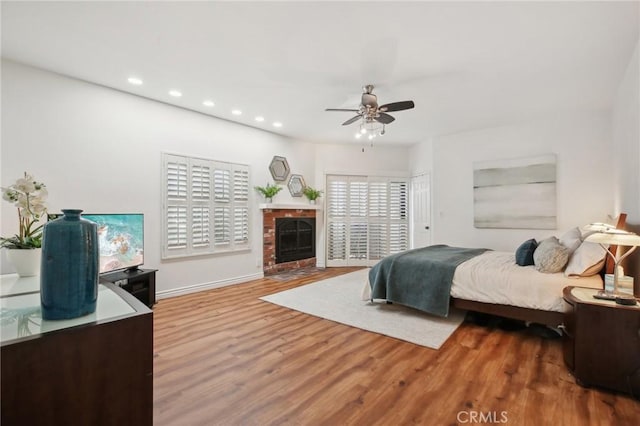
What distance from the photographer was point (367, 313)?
354 centimetres

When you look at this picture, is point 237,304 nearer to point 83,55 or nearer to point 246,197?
point 246,197

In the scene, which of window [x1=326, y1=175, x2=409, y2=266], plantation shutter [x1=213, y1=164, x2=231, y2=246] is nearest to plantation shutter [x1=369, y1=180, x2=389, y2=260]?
window [x1=326, y1=175, x2=409, y2=266]

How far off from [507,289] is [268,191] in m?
3.93

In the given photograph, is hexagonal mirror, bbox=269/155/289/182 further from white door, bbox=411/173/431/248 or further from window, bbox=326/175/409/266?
white door, bbox=411/173/431/248

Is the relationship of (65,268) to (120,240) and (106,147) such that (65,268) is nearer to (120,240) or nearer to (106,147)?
(120,240)

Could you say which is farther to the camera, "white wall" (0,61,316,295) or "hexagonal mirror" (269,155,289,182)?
"hexagonal mirror" (269,155,289,182)

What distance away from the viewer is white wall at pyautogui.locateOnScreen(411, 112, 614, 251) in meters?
4.40

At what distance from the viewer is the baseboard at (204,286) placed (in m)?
4.18

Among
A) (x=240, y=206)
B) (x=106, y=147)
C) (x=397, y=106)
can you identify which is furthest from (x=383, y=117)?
(x=106, y=147)

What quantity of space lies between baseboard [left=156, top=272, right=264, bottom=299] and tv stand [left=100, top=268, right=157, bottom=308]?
0.50 metres

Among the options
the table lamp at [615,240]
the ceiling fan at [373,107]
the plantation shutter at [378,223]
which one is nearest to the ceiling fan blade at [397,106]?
the ceiling fan at [373,107]

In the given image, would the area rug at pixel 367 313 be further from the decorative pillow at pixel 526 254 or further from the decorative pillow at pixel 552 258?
the decorative pillow at pixel 552 258

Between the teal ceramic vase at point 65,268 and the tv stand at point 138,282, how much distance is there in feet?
8.36

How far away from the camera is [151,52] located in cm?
287
